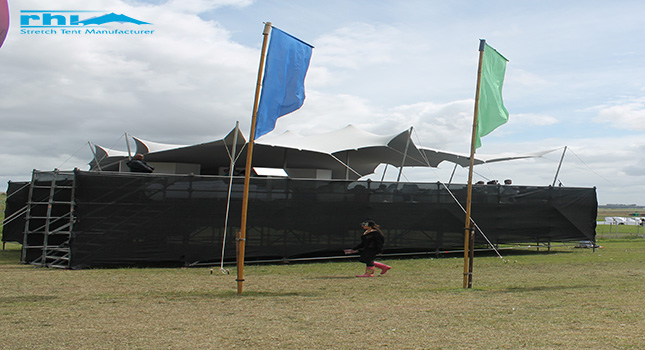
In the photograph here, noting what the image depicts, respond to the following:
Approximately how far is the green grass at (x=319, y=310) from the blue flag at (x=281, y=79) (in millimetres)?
2704

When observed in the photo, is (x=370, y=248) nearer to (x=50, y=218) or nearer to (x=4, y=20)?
(x=50, y=218)

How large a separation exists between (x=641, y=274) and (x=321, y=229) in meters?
6.77

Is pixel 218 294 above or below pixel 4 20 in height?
below

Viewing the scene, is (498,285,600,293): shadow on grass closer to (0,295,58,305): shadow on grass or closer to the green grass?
the green grass

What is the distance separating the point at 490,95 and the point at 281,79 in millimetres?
3572

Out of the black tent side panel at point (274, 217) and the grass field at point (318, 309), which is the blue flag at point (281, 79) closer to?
the grass field at point (318, 309)

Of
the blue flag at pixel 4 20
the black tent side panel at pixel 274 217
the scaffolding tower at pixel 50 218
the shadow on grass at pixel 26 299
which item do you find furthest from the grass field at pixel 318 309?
the blue flag at pixel 4 20

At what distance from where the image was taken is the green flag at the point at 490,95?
9.96m

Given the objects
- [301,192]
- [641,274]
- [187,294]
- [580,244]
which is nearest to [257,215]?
[301,192]

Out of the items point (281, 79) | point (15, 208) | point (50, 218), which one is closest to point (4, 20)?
point (281, 79)

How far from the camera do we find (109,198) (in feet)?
40.6

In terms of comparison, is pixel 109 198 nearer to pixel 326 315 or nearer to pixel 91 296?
pixel 91 296

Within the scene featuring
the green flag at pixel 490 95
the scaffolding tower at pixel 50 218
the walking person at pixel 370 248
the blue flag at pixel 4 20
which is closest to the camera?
the blue flag at pixel 4 20

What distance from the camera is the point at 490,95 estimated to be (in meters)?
10.1
